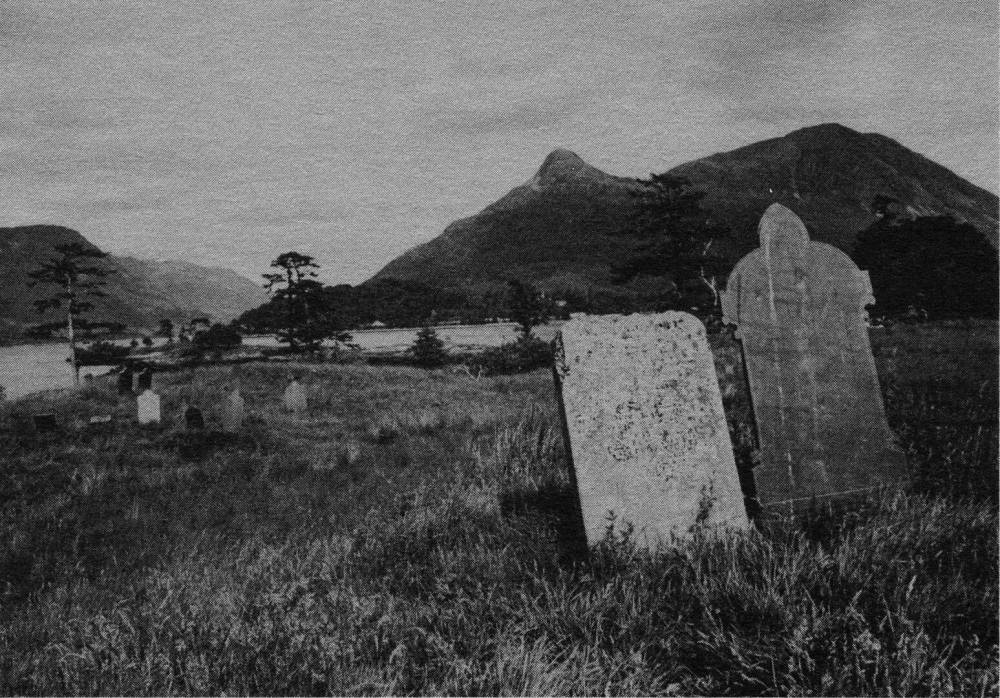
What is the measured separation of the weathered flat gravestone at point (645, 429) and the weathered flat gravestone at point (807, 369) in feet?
2.47

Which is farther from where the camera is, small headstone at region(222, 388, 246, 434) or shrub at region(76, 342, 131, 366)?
shrub at region(76, 342, 131, 366)

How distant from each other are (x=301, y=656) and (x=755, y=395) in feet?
10.9

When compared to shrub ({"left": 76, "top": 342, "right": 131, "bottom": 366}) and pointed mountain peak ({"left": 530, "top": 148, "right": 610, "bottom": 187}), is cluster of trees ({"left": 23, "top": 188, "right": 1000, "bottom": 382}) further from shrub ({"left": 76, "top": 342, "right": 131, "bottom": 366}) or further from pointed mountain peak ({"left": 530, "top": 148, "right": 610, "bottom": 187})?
pointed mountain peak ({"left": 530, "top": 148, "right": 610, "bottom": 187})

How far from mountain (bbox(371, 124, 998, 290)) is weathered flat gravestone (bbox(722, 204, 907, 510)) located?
201 ft

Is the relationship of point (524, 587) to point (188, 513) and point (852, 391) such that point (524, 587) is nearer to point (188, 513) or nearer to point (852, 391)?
point (852, 391)

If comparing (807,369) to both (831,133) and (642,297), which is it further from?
(831,133)

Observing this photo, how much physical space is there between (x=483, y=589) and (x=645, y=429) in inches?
52.6

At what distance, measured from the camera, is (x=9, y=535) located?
3994 mm

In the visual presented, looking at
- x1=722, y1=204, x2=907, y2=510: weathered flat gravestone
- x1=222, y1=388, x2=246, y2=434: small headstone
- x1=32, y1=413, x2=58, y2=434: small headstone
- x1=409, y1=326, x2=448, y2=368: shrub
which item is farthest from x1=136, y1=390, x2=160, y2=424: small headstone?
x1=409, y1=326, x2=448, y2=368: shrub

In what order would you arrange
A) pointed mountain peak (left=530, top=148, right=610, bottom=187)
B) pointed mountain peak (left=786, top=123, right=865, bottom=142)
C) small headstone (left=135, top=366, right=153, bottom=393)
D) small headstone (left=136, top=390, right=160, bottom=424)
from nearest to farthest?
small headstone (left=136, top=390, right=160, bottom=424) → small headstone (left=135, top=366, right=153, bottom=393) → pointed mountain peak (left=786, top=123, right=865, bottom=142) → pointed mountain peak (left=530, top=148, right=610, bottom=187)

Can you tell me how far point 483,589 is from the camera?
8.28 ft

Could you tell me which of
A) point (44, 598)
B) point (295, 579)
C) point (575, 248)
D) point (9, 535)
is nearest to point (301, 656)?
point (295, 579)

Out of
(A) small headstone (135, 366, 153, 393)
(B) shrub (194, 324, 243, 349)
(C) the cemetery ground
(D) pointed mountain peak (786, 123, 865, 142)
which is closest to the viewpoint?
(C) the cemetery ground

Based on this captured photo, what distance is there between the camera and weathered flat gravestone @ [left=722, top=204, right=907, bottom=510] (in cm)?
382
